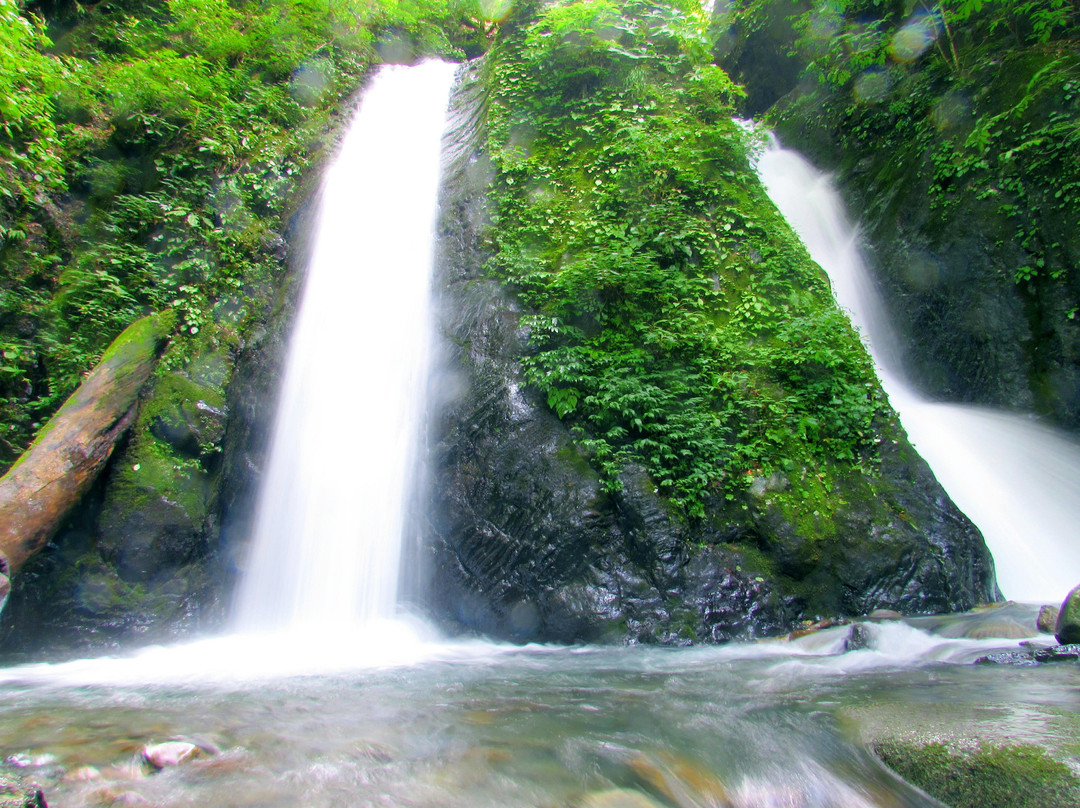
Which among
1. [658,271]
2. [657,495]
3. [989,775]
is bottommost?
[989,775]

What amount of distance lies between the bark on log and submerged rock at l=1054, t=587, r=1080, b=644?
8.65 m

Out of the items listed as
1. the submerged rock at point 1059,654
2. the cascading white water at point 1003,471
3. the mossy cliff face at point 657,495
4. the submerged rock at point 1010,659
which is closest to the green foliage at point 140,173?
the mossy cliff face at point 657,495

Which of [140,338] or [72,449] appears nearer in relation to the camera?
[72,449]

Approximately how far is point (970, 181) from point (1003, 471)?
467cm

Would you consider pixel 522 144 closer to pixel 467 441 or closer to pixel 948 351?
pixel 467 441

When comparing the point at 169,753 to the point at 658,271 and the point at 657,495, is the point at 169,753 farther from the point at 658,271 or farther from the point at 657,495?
the point at 658,271

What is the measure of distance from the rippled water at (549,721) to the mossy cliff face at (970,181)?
202 inches

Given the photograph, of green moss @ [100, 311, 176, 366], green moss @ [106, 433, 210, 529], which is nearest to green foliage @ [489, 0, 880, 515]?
green moss @ [106, 433, 210, 529]

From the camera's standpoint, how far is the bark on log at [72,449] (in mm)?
5195

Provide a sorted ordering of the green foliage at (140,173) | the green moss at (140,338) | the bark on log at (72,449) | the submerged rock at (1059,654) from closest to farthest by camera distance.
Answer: the submerged rock at (1059,654)
the bark on log at (72,449)
the green moss at (140,338)
the green foliage at (140,173)

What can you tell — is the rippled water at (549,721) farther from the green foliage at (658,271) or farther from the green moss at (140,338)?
the green moss at (140,338)

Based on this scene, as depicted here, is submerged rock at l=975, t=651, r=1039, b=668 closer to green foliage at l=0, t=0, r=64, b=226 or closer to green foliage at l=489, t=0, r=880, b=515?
green foliage at l=489, t=0, r=880, b=515

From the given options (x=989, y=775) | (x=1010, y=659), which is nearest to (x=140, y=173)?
(x=989, y=775)

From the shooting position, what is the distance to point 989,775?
2094 millimetres
